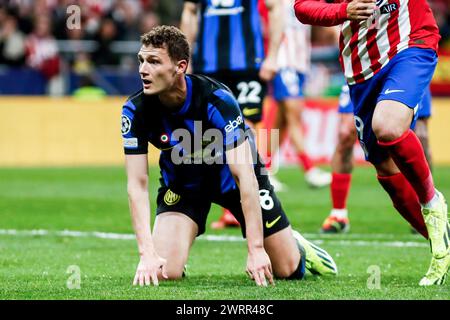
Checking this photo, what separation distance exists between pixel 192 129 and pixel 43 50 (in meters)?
12.8

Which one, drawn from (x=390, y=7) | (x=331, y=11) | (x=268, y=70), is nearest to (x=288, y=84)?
(x=268, y=70)

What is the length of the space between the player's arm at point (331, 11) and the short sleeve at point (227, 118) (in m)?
0.65

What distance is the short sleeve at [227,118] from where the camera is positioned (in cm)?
541

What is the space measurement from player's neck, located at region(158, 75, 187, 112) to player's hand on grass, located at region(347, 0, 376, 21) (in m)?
0.97

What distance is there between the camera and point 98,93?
56.9 ft

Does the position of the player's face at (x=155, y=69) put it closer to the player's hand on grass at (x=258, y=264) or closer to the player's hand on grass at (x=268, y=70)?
the player's hand on grass at (x=258, y=264)

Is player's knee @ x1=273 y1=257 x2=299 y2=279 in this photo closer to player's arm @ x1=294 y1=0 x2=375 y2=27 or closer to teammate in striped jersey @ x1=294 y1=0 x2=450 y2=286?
teammate in striped jersey @ x1=294 y1=0 x2=450 y2=286

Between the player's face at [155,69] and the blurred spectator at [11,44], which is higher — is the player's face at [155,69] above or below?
above

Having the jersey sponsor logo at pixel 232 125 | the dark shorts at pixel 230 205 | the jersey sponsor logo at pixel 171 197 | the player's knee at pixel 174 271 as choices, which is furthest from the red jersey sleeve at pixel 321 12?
the player's knee at pixel 174 271

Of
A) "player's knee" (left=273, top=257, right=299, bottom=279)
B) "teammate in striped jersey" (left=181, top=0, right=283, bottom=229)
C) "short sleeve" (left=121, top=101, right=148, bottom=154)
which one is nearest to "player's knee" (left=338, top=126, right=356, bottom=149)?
"teammate in striped jersey" (left=181, top=0, right=283, bottom=229)

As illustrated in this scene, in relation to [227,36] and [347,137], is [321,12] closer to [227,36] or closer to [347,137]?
[347,137]

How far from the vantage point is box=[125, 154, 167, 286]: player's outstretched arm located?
530cm
